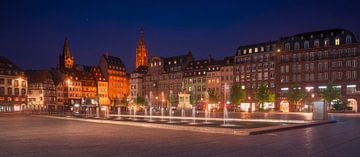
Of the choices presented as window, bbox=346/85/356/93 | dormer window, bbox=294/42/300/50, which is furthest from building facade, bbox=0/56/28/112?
window, bbox=346/85/356/93

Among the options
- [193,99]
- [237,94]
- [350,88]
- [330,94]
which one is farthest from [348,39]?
[193,99]

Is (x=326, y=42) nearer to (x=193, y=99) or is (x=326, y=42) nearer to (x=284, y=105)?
(x=284, y=105)

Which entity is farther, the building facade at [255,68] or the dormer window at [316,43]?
the building facade at [255,68]

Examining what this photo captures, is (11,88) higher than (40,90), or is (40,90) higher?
(11,88)

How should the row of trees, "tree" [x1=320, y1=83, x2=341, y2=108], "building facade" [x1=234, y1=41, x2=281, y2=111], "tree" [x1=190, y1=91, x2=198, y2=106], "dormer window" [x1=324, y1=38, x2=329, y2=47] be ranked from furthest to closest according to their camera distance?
"tree" [x1=190, y1=91, x2=198, y2=106] < "building facade" [x1=234, y1=41, x2=281, y2=111] < "dormer window" [x1=324, y1=38, x2=329, y2=47] < the row of trees < "tree" [x1=320, y1=83, x2=341, y2=108]

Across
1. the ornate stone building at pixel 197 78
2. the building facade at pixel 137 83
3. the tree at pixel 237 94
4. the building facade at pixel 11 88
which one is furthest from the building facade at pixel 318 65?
the building facade at pixel 11 88

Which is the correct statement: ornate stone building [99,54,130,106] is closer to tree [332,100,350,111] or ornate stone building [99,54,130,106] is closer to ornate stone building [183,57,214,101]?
ornate stone building [183,57,214,101]

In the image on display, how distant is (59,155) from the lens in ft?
46.2

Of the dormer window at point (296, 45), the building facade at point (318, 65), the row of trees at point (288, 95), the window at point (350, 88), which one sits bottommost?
the row of trees at point (288, 95)

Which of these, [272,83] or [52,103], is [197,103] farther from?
[52,103]

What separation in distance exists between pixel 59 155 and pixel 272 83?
3784 inches

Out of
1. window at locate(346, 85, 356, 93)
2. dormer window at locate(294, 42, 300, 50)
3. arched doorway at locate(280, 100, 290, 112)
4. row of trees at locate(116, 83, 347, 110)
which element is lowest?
arched doorway at locate(280, 100, 290, 112)

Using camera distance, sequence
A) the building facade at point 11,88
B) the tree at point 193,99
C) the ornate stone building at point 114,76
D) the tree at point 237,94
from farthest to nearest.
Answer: the ornate stone building at point 114,76
the tree at point 193,99
the building facade at point 11,88
the tree at point 237,94

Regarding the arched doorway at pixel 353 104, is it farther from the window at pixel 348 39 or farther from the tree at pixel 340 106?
the window at pixel 348 39
